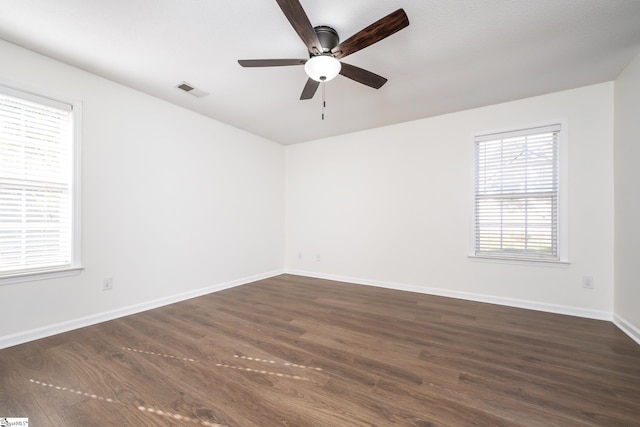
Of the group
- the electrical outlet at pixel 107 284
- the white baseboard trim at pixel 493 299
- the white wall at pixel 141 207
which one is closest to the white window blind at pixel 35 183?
the white wall at pixel 141 207

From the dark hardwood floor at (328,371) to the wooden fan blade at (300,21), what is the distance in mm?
2321

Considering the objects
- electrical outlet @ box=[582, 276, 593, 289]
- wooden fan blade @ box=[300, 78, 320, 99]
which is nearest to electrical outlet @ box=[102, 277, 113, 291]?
wooden fan blade @ box=[300, 78, 320, 99]

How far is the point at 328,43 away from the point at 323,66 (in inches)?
9.9

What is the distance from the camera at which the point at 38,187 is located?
7.63 ft

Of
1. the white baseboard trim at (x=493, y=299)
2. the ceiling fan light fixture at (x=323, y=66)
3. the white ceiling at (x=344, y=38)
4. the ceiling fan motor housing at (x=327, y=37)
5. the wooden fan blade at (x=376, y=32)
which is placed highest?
the white ceiling at (x=344, y=38)

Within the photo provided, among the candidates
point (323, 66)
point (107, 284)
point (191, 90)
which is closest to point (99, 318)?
point (107, 284)

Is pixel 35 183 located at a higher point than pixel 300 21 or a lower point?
lower

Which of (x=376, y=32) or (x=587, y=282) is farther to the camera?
(x=587, y=282)

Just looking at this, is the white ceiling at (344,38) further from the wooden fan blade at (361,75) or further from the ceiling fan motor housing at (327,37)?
the wooden fan blade at (361,75)

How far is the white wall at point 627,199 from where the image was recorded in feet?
7.55

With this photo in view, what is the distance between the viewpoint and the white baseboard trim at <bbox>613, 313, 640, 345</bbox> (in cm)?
224

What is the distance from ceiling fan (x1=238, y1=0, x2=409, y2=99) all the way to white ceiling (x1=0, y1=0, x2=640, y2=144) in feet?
0.52

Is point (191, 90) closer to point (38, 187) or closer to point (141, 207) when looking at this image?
point (141, 207)

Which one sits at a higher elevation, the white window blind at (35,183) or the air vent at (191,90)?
the air vent at (191,90)
